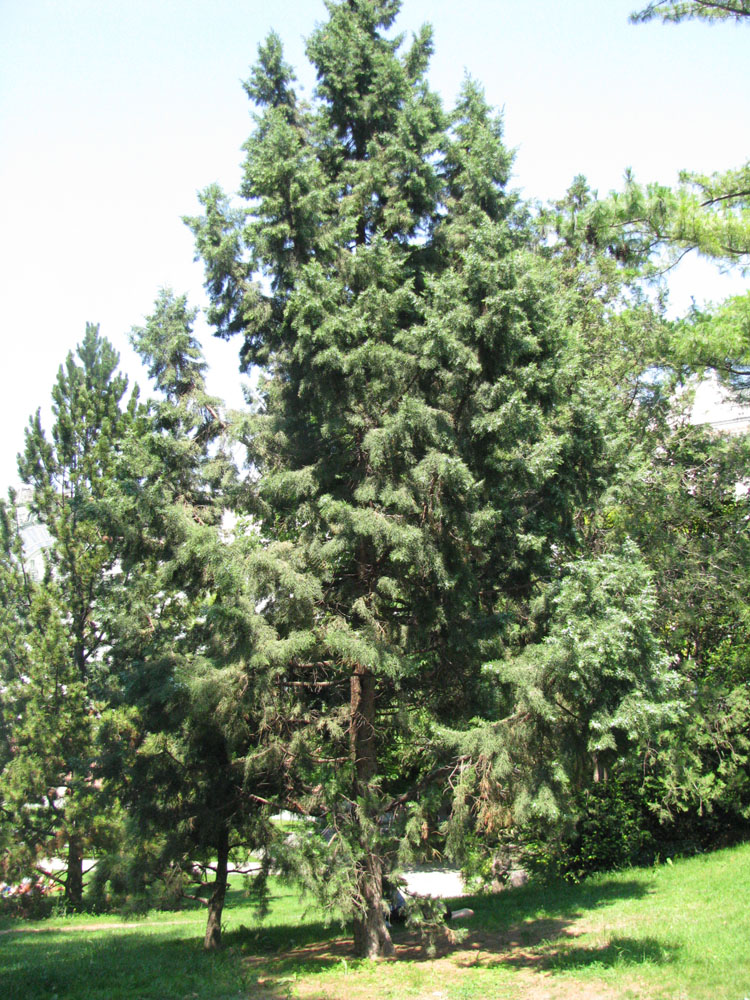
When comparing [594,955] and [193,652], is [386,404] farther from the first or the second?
[594,955]

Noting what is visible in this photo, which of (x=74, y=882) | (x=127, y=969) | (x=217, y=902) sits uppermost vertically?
(x=217, y=902)

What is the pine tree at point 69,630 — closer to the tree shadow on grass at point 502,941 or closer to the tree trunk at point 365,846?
the tree shadow on grass at point 502,941

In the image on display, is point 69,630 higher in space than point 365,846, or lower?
higher

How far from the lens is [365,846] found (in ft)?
31.4

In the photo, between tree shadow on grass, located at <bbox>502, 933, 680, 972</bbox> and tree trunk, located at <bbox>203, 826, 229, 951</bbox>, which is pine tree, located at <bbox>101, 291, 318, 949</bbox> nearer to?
tree trunk, located at <bbox>203, 826, 229, 951</bbox>

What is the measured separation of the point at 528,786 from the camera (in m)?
8.38

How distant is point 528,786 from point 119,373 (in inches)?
650

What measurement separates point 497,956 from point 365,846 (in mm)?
2488

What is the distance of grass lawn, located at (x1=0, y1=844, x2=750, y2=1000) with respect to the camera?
7.82 m

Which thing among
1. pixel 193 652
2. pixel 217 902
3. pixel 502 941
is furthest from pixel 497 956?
pixel 193 652

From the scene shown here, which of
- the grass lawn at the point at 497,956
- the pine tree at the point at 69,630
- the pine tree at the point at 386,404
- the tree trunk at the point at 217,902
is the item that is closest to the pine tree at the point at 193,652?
the tree trunk at the point at 217,902

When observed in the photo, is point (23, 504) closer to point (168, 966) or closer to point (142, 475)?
point (142, 475)

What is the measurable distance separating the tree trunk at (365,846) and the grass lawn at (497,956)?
414 mm

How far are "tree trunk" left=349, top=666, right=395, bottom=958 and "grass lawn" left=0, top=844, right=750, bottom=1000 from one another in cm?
41
